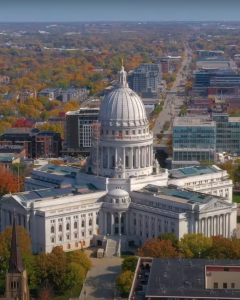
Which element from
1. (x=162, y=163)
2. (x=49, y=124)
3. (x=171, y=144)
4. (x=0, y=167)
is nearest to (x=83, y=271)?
(x=0, y=167)

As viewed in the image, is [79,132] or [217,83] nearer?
[79,132]

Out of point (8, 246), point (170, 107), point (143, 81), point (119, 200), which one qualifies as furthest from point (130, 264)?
point (143, 81)

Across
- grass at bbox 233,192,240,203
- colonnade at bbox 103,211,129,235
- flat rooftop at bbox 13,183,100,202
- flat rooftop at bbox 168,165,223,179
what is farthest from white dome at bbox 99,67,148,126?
grass at bbox 233,192,240,203

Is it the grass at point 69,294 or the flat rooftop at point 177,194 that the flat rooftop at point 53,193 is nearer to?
the flat rooftop at point 177,194

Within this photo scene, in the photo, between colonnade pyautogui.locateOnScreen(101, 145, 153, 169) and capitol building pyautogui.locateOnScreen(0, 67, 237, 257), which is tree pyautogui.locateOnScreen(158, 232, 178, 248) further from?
colonnade pyautogui.locateOnScreen(101, 145, 153, 169)

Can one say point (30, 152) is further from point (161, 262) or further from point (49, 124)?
point (161, 262)

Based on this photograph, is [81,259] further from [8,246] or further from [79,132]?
[79,132]
